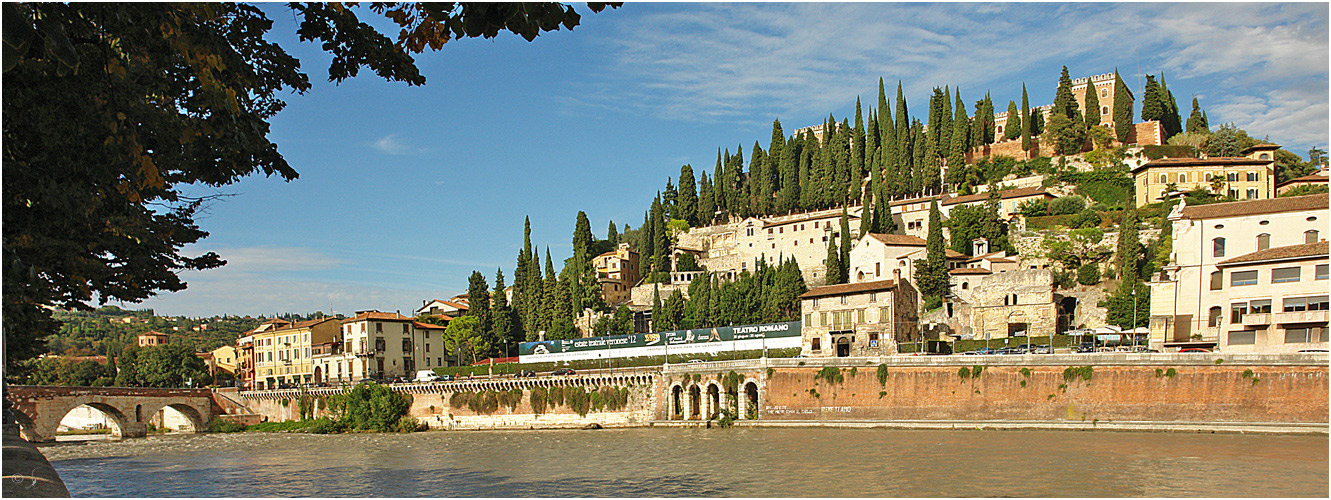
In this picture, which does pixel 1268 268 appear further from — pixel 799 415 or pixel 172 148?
pixel 172 148

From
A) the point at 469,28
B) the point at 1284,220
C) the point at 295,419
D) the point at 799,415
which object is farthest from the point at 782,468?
the point at 295,419

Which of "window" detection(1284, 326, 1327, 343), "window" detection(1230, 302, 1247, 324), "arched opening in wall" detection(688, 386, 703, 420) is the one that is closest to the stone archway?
"arched opening in wall" detection(688, 386, 703, 420)

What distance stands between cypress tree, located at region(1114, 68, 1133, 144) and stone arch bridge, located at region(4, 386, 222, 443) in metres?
78.1

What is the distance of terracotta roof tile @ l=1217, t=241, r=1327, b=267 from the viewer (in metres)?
42.0

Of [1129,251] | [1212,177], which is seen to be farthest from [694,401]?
[1212,177]

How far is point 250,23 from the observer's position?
Answer: 10.5 m

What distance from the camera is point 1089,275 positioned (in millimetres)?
65500

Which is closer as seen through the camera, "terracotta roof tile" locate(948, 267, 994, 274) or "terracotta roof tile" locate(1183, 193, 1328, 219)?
"terracotta roof tile" locate(1183, 193, 1328, 219)

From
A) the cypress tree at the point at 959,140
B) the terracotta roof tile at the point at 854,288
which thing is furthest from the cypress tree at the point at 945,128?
the terracotta roof tile at the point at 854,288

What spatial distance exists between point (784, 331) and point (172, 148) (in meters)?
52.4

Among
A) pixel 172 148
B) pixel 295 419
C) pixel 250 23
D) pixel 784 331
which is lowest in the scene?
pixel 295 419

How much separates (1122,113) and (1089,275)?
30.5 meters

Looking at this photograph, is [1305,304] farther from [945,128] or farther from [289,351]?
[289,351]

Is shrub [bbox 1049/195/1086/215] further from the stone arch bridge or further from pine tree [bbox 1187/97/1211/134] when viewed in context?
the stone arch bridge
